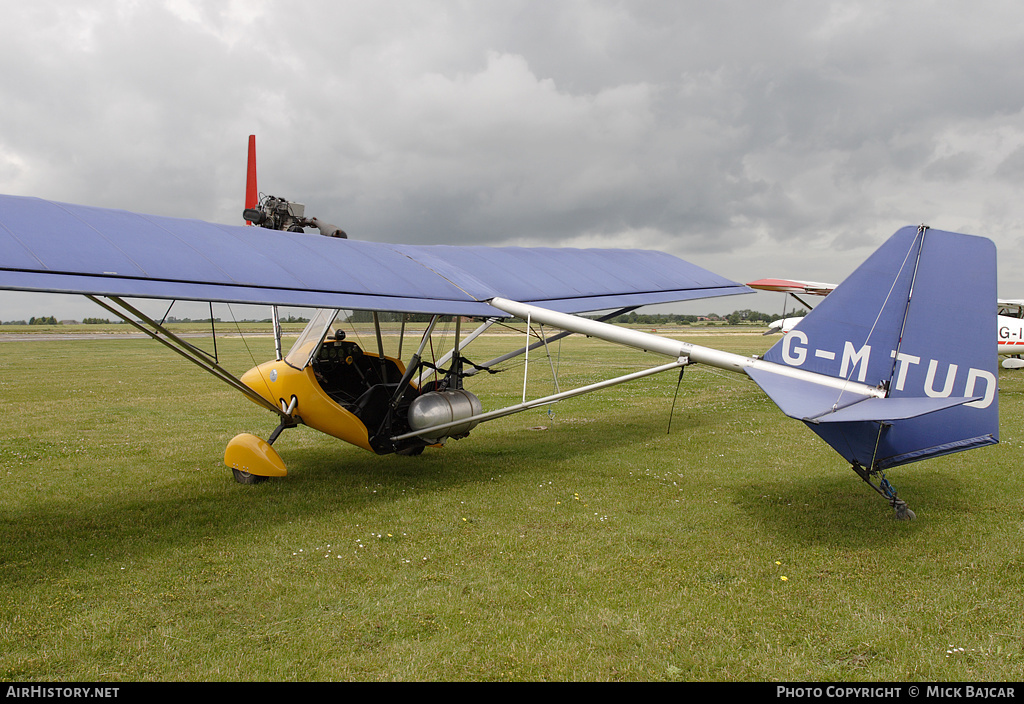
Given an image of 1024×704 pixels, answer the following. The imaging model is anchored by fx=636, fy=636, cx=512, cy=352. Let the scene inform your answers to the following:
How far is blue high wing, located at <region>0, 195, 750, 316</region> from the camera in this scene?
504cm

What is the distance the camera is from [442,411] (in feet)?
23.5

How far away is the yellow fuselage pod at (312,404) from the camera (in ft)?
23.6

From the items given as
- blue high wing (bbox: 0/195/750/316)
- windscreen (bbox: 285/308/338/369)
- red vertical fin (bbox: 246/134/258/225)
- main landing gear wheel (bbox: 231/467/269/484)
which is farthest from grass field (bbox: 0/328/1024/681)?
red vertical fin (bbox: 246/134/258/225)

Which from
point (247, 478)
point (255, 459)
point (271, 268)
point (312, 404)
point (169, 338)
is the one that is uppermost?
point (271, 268)

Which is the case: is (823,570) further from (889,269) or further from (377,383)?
(377,383)

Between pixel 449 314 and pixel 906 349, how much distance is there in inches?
168

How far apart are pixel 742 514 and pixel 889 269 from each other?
244 centimetres

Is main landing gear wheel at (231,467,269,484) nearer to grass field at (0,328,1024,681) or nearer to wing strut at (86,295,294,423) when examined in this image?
grass field at (0,328,1024,681)

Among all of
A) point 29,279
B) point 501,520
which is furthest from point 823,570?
point 29,279

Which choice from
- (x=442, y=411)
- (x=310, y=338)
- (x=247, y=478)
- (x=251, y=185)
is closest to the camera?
(x=247, y=478)

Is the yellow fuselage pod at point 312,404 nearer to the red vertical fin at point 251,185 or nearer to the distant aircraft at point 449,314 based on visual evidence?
the distant aircraft at point 449,314

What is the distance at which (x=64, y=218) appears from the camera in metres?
5.74

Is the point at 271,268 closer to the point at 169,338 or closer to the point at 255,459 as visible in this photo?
the point at 169,338

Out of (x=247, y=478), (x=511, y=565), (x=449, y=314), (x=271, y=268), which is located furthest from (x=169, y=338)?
(x=511, y=565)
